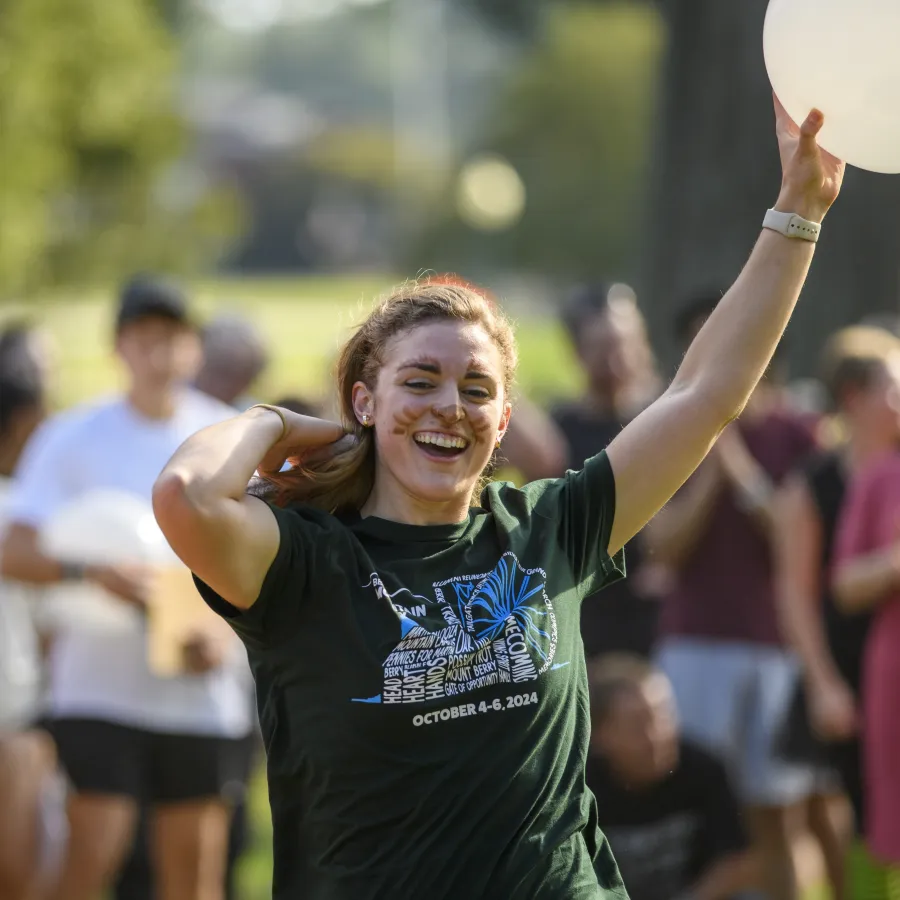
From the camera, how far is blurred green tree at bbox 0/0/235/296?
59.1ft

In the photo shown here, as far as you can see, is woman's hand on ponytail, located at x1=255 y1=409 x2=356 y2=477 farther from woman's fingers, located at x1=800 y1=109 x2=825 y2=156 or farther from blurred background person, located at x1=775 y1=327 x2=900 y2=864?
blurred background person, located at x1=775 y1=327 x2=900 y2=864

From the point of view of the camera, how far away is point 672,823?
5.71 metres

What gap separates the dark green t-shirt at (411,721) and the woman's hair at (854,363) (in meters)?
3.20

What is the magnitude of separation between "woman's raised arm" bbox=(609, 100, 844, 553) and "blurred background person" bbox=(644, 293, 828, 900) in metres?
3.25

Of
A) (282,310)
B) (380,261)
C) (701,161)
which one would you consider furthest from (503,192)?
(701,161)

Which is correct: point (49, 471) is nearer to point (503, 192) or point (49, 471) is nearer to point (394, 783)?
point (394, 783)

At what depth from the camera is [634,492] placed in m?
3.11

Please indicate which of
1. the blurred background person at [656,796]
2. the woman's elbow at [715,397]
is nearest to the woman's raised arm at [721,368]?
the woman's elbow at [715,397]

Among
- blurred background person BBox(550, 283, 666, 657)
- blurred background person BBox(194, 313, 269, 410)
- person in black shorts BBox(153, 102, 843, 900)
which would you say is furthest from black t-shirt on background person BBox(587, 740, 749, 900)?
person in black shorts BBox(153, 102, 843, 900)

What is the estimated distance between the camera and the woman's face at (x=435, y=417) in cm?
297

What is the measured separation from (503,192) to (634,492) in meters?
46.9

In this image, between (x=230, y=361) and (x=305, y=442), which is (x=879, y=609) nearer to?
(x=230, y=361)

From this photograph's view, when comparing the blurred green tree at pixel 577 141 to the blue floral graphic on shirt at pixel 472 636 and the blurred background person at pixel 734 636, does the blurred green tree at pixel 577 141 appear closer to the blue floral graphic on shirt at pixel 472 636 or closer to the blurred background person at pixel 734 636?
the blurred background person at pixel 734 636

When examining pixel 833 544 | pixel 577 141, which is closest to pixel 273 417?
pixel 833 544
